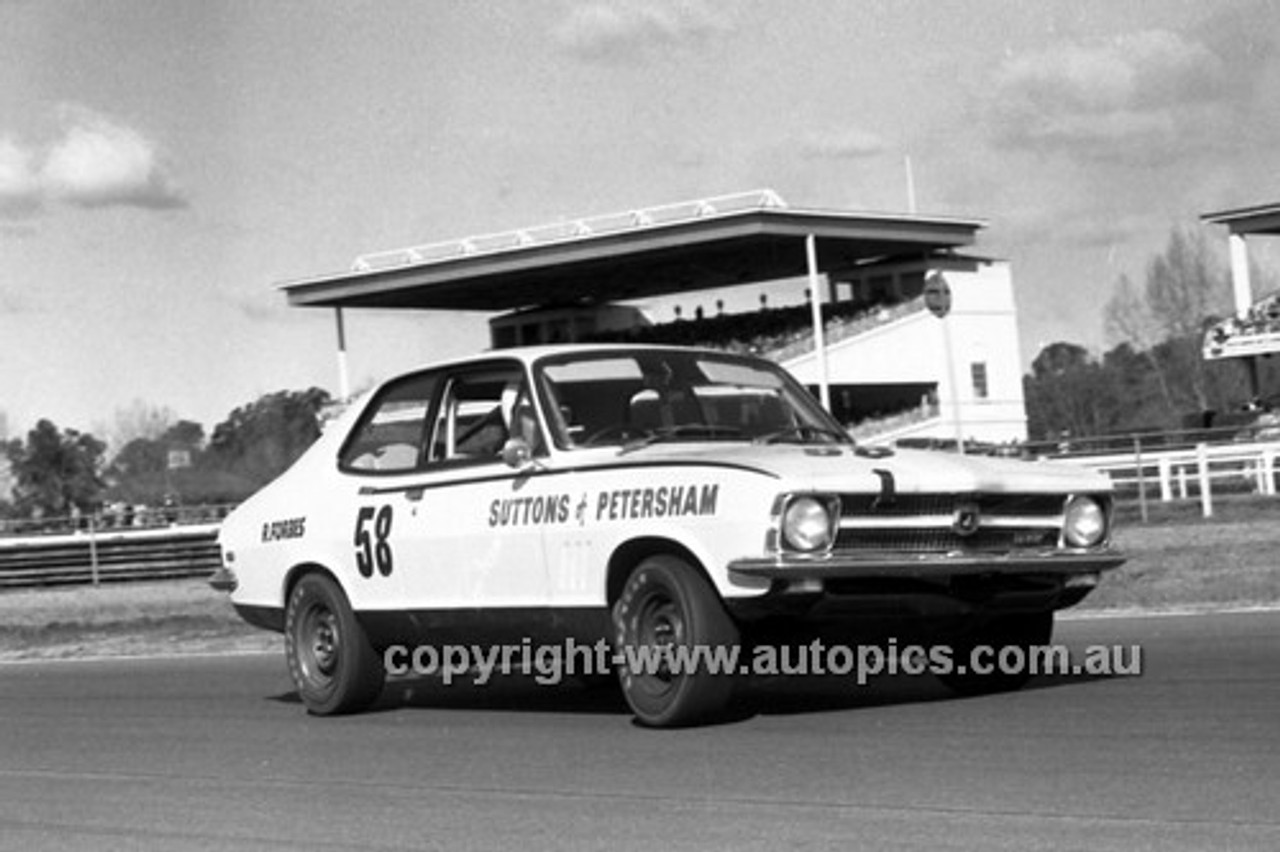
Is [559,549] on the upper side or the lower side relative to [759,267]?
lower

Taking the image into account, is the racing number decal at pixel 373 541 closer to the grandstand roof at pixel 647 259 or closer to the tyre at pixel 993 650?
the tyre at pixel 993 650

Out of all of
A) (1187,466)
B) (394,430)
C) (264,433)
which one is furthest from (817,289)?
(264,433)

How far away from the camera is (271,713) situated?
35.1 feet

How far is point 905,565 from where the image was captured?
8117mm

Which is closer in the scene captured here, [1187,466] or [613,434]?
[613,434]

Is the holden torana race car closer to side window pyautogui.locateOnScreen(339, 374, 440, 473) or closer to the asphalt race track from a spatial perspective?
side window pyautogui.locateOnScreen(339, 374, 440, 473)

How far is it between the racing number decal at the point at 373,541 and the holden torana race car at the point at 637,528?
13mm

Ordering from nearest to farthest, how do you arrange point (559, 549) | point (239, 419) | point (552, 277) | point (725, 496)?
point (725, 496)
point (559, 549)
point (552, 277)
point (239, 419)

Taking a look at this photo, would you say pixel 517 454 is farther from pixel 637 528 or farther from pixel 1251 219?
pixel 1251 219

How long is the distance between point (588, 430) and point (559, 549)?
64cm

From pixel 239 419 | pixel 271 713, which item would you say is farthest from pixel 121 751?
pixel 239 419

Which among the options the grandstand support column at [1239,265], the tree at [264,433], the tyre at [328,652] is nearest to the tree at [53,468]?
the tree at [264,433]

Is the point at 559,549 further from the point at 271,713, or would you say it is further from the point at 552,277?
the point at 552,277

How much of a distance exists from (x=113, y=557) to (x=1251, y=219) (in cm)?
3557
